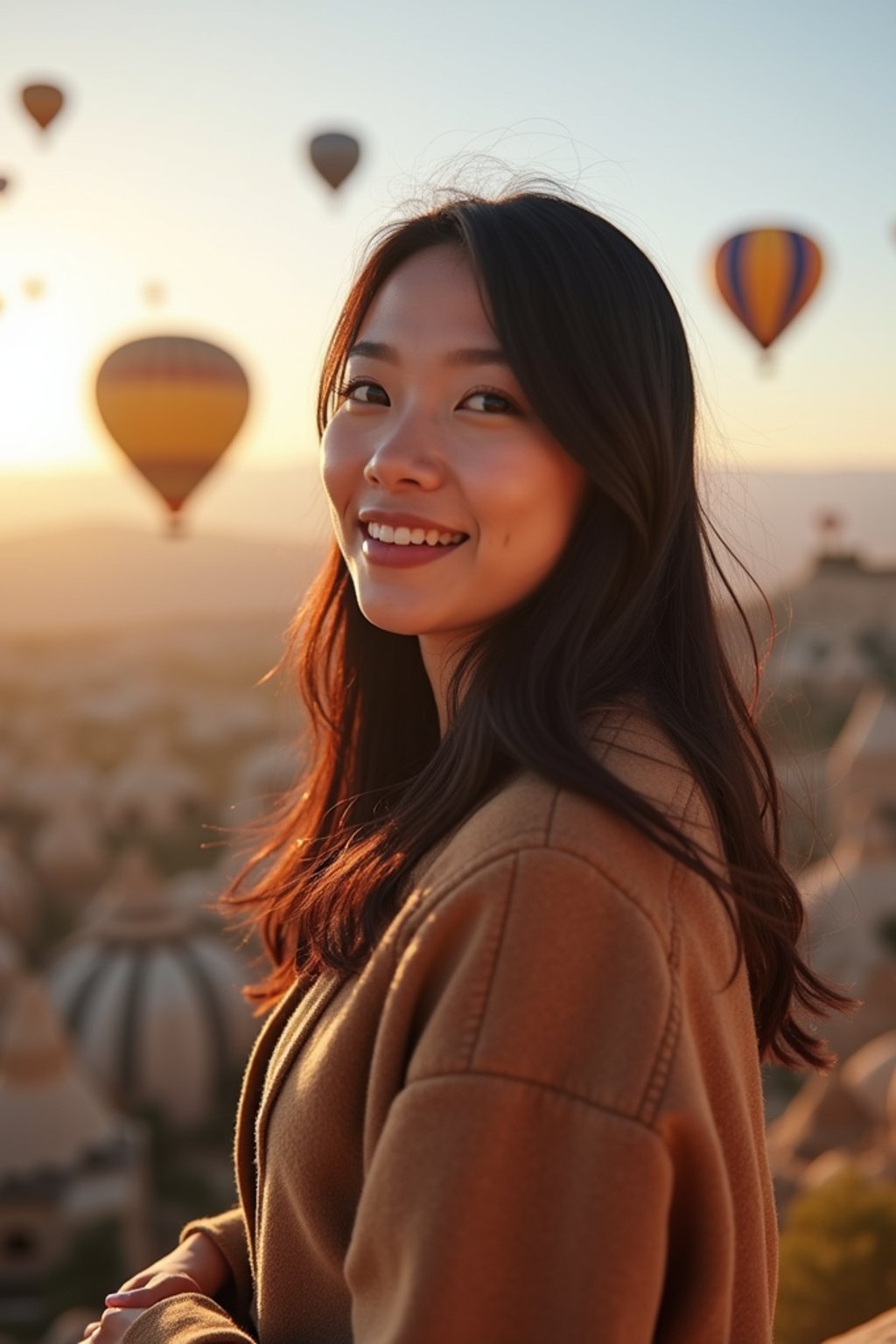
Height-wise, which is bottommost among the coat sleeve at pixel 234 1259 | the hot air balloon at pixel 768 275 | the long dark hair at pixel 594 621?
the coat sleeve at pixel 234 1259

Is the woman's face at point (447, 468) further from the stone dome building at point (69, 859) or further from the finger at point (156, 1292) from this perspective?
the stone dome building at point (69, 859)

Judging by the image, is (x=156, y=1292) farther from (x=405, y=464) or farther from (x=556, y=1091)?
(x=405, y=464)

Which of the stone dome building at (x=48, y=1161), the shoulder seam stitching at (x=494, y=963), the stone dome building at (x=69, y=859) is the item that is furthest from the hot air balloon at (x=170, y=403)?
the shoulder seam stitching at (x=494, y=963)

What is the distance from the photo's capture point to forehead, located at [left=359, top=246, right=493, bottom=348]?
4.88 ft

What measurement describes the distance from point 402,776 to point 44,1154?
34.8ft

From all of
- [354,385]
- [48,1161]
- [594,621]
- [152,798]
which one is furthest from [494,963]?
[152,798]

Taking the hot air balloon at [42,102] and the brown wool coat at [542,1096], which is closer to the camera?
the brown wool coat at [542,1096]

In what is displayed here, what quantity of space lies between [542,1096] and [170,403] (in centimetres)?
1309

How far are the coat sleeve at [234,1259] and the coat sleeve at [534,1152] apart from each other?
66cm

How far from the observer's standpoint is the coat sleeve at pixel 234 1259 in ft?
5.77

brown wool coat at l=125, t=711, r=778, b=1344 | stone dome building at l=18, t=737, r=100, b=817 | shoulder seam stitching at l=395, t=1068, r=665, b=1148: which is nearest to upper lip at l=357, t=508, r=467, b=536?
brown wool coat at l=125, t=711, r=778, b=1344

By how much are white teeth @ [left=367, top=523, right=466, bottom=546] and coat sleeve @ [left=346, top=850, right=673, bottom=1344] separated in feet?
1.45

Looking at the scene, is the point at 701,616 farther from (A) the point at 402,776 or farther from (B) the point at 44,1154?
(B) the point at 44,1154

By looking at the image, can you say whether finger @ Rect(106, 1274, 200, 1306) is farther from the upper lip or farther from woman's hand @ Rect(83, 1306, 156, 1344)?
the upper lip
